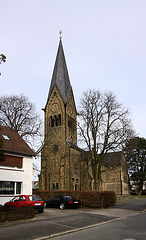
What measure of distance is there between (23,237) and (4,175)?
11.5 meters

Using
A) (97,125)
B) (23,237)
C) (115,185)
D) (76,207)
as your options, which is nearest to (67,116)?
(97,125)

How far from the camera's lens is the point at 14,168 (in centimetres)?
2105

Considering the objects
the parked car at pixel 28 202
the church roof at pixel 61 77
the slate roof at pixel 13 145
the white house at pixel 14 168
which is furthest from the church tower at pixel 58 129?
the parked car at pixel 28 202

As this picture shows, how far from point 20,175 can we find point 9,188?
1.59m

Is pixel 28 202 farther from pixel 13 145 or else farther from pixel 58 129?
pixel 58 129

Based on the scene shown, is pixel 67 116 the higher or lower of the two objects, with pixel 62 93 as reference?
lower

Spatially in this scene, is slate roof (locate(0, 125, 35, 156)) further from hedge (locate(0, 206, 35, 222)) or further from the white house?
hedge (locate(0, 206, 35, 222))

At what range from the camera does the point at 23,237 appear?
915cm

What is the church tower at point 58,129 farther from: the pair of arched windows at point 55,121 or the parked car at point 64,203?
the parked car at point 64,203

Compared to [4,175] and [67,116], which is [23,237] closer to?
[4,175]

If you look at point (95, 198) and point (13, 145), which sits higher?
point (13, 145)

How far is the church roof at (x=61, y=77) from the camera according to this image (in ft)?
142

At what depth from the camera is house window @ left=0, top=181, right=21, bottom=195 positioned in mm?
19688

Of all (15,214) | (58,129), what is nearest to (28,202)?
(15,214)
